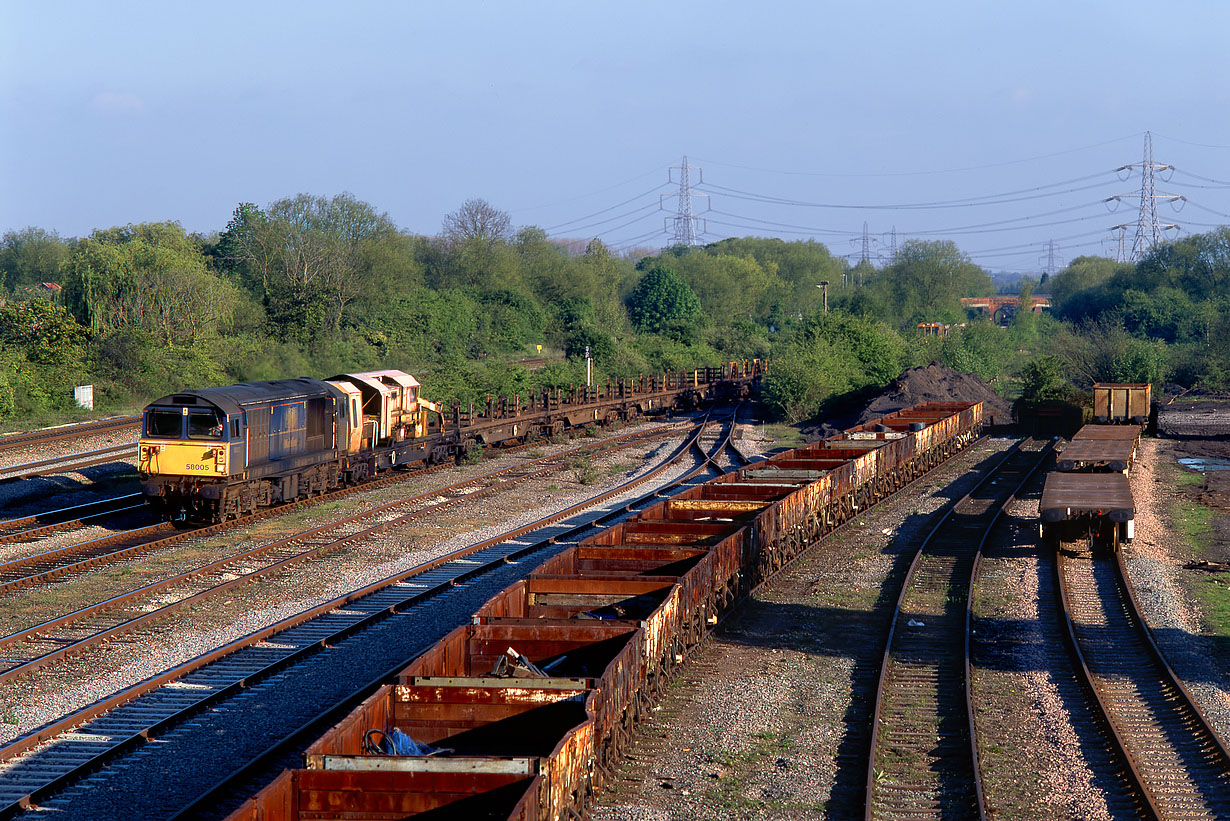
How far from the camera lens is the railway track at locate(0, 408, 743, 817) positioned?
988 centimetres

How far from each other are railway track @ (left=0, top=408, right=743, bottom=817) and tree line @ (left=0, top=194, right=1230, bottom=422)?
74.7 feet

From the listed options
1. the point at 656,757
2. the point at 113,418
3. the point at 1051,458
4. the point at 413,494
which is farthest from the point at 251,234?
the point at 656,757

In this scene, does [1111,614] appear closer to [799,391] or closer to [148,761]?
[148,761]

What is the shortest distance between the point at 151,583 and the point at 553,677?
1006cm

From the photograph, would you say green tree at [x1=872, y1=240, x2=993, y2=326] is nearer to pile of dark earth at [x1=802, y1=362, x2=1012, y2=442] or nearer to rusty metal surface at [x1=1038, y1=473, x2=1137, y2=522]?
pile of dark earth at [x1=802, y1=362, x2=1012, y2=442]

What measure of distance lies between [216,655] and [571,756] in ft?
23.2

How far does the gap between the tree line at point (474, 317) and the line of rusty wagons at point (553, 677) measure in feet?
80.9

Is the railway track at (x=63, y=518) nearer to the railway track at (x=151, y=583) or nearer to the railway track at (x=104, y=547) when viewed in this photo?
the railway track at (x=104, y=547)

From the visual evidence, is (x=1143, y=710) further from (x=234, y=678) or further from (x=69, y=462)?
(x=69, y=462)

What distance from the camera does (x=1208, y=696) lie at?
39.2 ft

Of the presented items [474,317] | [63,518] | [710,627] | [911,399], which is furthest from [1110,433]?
[474,317]

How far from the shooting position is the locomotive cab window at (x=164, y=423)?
2106 cm

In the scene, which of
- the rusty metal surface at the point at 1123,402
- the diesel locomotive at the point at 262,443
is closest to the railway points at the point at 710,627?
the diesel locomotive at the point at 262,443

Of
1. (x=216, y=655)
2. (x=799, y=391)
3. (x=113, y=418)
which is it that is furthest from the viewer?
(x=799, y=391)
